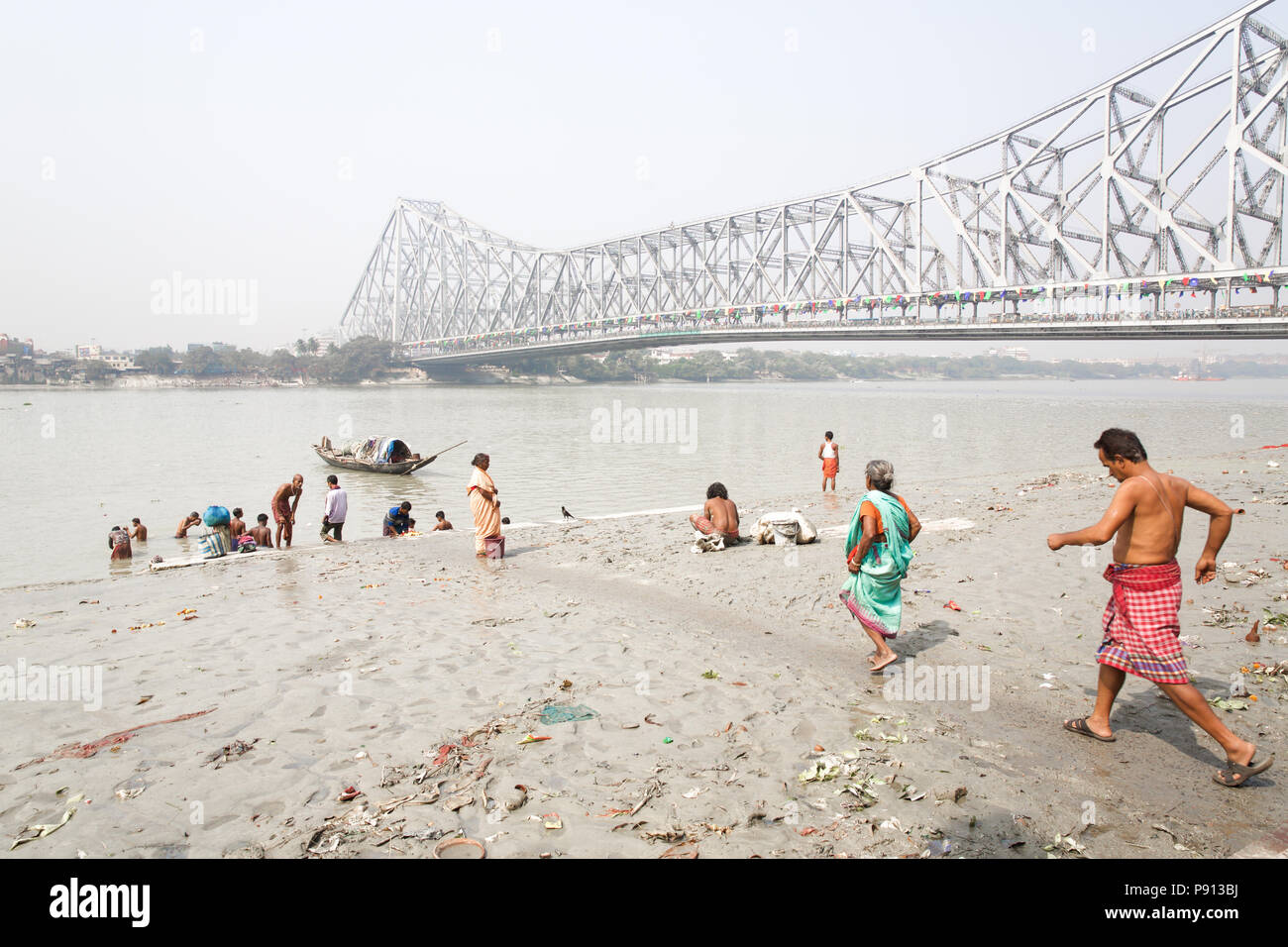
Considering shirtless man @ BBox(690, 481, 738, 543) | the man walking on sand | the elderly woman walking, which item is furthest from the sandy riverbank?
the elderly woman walking

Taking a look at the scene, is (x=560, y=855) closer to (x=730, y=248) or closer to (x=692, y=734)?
(x=692, y=734)

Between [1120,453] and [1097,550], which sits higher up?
[1120,453]

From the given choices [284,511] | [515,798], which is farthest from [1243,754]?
[284,511]

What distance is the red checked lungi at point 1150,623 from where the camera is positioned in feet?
10.7

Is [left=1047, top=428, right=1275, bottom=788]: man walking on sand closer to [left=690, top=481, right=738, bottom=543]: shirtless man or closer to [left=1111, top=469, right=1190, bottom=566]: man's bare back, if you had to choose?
[left=1111, top=469, right=1190, bottom=566]: man's bare back

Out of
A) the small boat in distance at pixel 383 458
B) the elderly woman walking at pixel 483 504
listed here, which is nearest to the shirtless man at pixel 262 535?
the elderly woman walking at pixel 483 504

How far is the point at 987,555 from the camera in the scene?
735cm

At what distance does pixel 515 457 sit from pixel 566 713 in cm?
2118

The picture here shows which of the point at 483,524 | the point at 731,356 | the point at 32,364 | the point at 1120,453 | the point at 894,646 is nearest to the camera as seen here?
the point at 1120,453

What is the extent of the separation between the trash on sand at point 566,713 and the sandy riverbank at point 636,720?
9 centimetres

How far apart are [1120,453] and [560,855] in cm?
292
